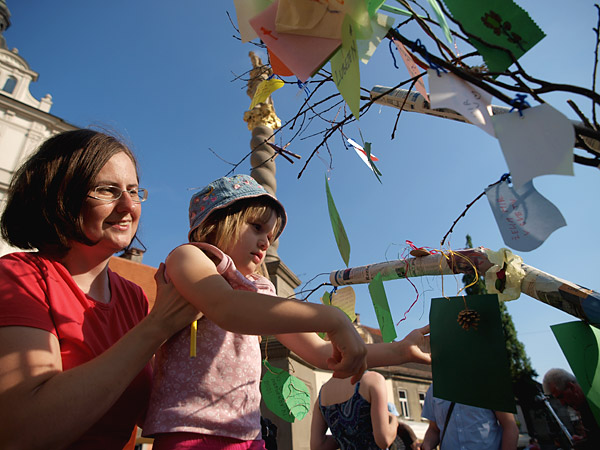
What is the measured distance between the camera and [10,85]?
20844mm

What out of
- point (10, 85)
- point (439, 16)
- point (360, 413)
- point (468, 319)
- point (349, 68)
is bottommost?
point (360, 413)

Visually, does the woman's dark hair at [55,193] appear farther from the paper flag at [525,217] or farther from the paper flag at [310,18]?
the paper flag at [525,217]

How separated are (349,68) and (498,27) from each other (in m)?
0.28

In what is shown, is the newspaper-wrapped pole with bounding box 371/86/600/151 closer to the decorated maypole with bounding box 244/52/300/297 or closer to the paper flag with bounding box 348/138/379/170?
the paper flag with bounding box 348/138/379/170

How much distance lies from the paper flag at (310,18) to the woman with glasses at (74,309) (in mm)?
812

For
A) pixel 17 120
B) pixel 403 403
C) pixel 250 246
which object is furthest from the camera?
pixel 17 120

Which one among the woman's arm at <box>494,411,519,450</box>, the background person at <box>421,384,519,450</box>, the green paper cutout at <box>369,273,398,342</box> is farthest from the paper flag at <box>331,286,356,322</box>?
the woman's arm at <box>494,411,519,450</box>

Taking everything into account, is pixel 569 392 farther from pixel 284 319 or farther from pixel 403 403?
pixel 403 403

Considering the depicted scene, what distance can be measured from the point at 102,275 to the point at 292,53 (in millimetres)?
1053

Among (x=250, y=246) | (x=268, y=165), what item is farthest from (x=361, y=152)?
(x=268, y=165)

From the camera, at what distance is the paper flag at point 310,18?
738mm

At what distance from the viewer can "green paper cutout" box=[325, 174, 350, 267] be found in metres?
1.16

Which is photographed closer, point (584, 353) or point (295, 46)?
point (295, 46)

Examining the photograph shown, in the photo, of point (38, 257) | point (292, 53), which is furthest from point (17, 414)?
point (292, 53)
